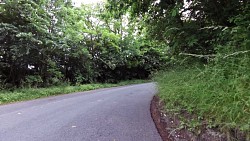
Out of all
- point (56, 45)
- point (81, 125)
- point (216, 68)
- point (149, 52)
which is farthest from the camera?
point (149, 52)

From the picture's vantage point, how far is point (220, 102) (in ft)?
9.55

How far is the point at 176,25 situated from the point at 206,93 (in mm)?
2679

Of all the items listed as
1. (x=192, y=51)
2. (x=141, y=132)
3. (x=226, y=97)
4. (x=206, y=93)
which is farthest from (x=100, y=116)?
(x=226, y=97)

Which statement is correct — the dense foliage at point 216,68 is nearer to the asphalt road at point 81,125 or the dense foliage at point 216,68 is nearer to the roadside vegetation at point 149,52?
the roadside vegetation at point 149,52

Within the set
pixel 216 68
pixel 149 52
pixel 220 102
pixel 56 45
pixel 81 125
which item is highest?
pixel 149 52

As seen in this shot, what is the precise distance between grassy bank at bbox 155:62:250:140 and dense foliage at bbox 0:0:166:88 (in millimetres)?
5330

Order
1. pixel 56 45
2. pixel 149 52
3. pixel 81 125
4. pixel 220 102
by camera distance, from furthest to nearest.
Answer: pixel 149 52
pixel 56 45
pixel 81 125
pixel 220 102

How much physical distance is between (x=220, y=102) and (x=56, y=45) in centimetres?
1116

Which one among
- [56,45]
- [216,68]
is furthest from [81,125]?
[56,45]

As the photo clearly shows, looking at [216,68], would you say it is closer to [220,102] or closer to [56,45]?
[220,102]

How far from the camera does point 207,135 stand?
2.92 m

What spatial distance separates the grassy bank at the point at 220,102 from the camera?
253 cm

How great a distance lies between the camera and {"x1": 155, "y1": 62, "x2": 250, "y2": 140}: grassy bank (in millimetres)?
2525

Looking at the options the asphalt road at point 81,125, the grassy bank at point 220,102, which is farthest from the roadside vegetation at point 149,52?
the asphalt road at point 81,125
